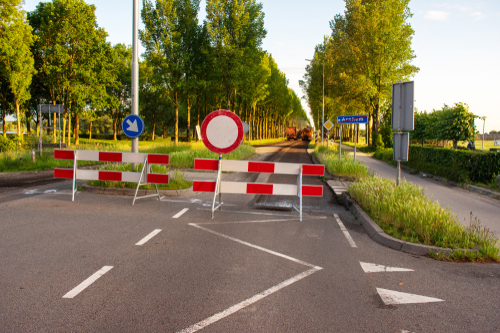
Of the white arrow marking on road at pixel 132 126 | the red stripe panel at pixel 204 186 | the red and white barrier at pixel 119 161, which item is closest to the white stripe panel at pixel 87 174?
the red and white barrier at pixel 119 161

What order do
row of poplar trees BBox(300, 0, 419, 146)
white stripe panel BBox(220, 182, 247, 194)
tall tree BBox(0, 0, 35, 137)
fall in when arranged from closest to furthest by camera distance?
white stripe panel BBox(220, 182, 247, 194), tall tree BBox(0, 0, 35, 137), row of poplar trees BBox(300, 0, 419, 146)

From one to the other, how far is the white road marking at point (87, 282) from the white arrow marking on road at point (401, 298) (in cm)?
315

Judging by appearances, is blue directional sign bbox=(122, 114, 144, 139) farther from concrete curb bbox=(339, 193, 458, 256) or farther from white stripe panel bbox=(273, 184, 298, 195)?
concrete curb bbox=(339, 193, 458, 256)

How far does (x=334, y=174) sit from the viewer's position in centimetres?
1659

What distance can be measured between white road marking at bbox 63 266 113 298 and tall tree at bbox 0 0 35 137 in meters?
31.1

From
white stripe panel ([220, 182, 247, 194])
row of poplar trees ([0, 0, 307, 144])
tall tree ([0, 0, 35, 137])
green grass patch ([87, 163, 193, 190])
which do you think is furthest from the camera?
row of poplar trees ([0, 0, 307, 144])

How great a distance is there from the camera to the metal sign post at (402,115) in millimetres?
9148

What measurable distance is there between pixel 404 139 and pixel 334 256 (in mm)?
4902

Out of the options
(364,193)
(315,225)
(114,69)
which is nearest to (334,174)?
(364,193)

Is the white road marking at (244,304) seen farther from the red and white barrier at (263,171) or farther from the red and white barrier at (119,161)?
the red and white barrier at (119,161)

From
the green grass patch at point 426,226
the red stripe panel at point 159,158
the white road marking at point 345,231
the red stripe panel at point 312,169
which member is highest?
the red stripe panel at point 159,158

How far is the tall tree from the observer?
1158 inches

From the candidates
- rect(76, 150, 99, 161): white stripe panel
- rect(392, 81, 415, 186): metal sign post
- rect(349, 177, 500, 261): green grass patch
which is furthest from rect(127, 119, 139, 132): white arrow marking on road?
rect(392, 81, 415, 186): metal sign post

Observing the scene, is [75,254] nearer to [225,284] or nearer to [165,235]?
[165,235]
